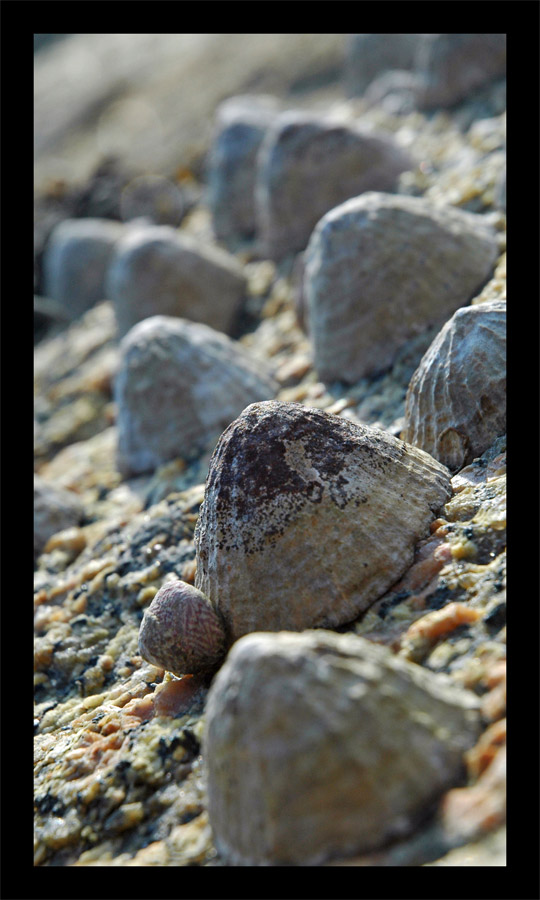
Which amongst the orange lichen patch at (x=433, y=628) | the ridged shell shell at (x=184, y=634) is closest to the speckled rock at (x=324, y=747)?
the orange lichen patch at (x=433, y=628)

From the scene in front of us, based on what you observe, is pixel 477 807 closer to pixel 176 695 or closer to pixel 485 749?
pixel 485 749

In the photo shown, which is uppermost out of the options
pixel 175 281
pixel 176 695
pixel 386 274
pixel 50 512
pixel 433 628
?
pixel 175 281

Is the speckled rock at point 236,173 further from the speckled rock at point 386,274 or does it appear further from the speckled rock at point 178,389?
the speckled rock at point 386,274

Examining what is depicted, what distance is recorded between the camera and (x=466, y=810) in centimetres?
137

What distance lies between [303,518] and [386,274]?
5.04ft

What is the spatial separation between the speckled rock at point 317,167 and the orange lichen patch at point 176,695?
10.9 ft

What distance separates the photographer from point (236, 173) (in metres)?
5.91

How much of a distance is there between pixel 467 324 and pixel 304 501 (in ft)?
2.83

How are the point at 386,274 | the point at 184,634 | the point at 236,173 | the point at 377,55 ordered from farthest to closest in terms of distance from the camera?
the point at 377,55 < the point at 236,173 < the point at 386,274 < the point at 184,634

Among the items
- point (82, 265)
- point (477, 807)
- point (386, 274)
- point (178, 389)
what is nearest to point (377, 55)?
point (82, 265)

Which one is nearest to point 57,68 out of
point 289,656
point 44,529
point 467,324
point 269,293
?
point 269,293

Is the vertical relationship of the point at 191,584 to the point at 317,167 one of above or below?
below

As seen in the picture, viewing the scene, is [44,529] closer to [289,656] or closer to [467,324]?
[467,324]

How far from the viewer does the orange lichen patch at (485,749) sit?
1.44 meters
